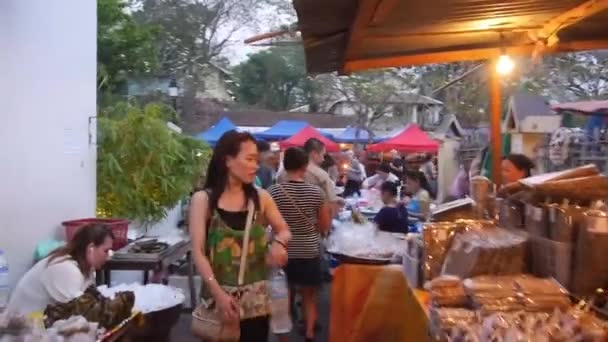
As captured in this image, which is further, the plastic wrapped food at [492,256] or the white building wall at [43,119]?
the white building wall at [43,119]

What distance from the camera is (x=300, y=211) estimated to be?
596 centimetres

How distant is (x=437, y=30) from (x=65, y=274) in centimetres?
272

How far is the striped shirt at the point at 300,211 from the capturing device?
5.94 metres

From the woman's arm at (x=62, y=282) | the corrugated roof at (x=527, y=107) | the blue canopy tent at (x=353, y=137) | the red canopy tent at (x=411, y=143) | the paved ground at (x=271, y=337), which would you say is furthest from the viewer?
the blue canopy tent at (x=353, y=137)

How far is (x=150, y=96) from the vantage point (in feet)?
86.3

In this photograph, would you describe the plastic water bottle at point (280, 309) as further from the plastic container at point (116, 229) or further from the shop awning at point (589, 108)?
the shop awning at point (589, 108)

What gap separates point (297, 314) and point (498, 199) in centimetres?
395

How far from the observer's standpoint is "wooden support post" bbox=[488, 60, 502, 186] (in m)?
5.55

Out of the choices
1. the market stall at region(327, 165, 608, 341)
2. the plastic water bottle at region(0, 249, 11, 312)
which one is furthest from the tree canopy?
the market stall at region(327, 165, 608, 341)

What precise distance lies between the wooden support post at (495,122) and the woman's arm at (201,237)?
9.37ft

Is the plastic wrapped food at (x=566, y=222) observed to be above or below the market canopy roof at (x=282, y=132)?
below

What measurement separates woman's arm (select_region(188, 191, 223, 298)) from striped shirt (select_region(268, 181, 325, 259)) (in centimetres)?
248

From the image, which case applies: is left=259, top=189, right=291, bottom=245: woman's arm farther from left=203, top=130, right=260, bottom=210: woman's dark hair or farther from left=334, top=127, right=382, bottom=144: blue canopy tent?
left=334, top=127, right=382, bottom=144: blue canopy tent

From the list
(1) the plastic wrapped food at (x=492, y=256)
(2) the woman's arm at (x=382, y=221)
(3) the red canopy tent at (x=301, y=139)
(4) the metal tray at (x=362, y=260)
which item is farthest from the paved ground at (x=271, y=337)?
(3) the red canopy tent at (x=301, y=139)
